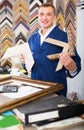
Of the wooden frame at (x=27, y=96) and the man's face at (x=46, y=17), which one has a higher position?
the man's face at (x=46, y=17)

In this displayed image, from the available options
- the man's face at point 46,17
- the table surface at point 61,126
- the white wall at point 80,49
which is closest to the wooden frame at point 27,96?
the table surface at point 61,126

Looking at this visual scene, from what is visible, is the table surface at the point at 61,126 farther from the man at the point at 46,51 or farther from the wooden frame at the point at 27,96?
the man at the point at 46,51

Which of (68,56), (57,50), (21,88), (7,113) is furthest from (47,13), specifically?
(7,113)

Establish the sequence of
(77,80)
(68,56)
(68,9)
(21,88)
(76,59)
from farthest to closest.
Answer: (68,9)
(77,80)
(76,59)
(68,56)
(21,88)

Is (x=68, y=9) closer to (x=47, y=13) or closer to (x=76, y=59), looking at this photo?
(x=47, y=13)

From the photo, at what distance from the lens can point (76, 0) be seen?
7.57 feet

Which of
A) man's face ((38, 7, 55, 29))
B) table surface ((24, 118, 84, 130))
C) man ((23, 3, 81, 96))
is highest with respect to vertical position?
man's face ((38, 7, 55, 29))

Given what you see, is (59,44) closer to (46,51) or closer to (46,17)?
(46,51)

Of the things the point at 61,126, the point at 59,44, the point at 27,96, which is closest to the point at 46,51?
the point at 59,44

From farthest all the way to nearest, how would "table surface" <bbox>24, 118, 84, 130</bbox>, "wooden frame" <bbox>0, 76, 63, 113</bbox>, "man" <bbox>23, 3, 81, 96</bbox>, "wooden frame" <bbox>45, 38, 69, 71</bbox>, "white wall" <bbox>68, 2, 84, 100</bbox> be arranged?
"white wall" <bbox>68, 2, 84, 100</bbox> → "man" <bbox>23, 3, 81, 96</bbox> → "wooden frame" <bbox>45, 38, 69, 71</bbox> → "wooden frame" <bbox>0, 76, 63, 113</bbox> → "table surface" <bbox>24, 118, 84, 130</bbox>

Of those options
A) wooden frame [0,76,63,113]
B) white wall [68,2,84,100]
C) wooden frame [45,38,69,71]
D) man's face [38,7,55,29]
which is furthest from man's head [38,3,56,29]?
white wall [68,2,84,100]

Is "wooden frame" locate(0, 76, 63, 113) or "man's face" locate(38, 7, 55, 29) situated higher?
"man's face" locate(38, 7, 55, 29)

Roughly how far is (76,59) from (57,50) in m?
0.12

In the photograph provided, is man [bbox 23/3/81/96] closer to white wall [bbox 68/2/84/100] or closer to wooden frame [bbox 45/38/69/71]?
wooden frame [bbox 45/38/69/71]
